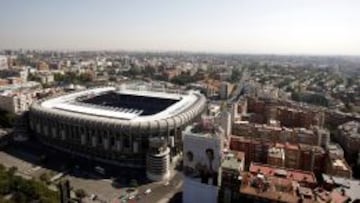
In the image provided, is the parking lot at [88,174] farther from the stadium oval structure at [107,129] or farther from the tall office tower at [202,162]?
the tall office tower at [202,162]

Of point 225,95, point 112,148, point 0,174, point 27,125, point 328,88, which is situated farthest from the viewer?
point 328,88

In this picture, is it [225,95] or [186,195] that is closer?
[186,195]

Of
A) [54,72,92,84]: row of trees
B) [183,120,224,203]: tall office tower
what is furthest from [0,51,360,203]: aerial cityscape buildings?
[54,72,92,84]: row of trees

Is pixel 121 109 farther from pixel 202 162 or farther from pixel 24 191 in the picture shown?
pixel 202 162

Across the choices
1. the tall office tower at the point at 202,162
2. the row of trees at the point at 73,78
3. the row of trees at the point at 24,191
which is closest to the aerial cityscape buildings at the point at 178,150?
the tall office tower at the point at 202,162

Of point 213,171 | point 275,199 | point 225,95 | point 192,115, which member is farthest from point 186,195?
point 225,95

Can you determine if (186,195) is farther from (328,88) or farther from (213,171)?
(328,88)

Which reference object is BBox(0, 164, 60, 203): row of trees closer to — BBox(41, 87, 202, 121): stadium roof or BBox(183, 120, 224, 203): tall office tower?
BBox(183, 120, 224, 203): tall office tower
